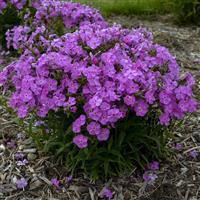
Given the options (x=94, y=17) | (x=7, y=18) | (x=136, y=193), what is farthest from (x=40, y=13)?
(x=136, y=193)

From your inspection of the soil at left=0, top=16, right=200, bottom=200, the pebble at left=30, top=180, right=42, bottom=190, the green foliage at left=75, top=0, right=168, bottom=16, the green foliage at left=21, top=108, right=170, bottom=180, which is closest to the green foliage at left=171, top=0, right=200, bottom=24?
the green foliage at left=75, top=0, right=168, bottom=16

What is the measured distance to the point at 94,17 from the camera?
163 inches

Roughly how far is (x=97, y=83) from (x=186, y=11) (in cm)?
407

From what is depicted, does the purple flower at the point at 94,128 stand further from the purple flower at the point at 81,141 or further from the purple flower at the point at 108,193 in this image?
the purple flower at the point at 108,193

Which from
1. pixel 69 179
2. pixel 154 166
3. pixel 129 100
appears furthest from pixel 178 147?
pixel 129 100

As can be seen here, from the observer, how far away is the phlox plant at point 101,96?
100 inches

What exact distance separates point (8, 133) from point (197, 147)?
4.28 ft

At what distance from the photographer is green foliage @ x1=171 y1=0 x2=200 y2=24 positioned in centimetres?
618

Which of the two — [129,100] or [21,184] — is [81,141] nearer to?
[129,100]

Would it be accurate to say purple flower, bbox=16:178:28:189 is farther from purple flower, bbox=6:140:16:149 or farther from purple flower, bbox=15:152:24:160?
purple flower, bbox=6:140:16:149

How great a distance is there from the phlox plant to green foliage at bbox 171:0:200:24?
330 cm

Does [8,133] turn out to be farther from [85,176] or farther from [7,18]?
[7,18]

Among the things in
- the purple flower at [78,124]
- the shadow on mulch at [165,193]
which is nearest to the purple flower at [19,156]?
the purple flower at [78,124]

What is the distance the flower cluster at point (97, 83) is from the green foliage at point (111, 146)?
10 cm
